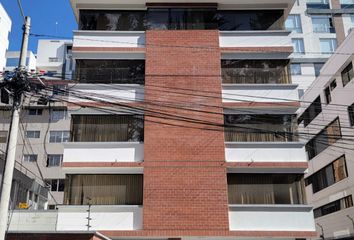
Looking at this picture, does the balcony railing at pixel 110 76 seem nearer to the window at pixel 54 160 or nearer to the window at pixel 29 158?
the window at pixel 54 160

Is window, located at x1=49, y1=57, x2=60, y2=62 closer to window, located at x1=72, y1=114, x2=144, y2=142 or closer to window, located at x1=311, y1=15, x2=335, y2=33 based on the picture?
window, located at x1=311, y1=15, x2=335, y2=33

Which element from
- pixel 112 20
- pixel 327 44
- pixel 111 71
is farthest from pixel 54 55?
pixel 111 71

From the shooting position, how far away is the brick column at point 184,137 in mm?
16828

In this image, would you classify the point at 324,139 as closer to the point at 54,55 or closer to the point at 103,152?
the point at 103,152

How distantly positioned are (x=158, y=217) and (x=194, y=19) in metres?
9.09

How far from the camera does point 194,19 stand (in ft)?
66.3

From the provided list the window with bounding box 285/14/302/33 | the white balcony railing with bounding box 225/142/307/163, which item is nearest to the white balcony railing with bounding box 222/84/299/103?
the white balcony railing with bounding box 225/142/307/163

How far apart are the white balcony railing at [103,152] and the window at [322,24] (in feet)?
Result: 123

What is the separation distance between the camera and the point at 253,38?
783 inches

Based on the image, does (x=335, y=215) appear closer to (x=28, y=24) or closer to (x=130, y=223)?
(x=130, y=223)

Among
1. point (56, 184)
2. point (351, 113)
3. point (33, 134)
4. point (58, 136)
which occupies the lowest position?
point (56, 184)

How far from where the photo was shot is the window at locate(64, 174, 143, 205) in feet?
57.2

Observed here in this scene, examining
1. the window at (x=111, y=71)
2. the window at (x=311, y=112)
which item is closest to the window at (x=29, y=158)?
the window at (x=311, y=112)

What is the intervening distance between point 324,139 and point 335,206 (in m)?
5.69
